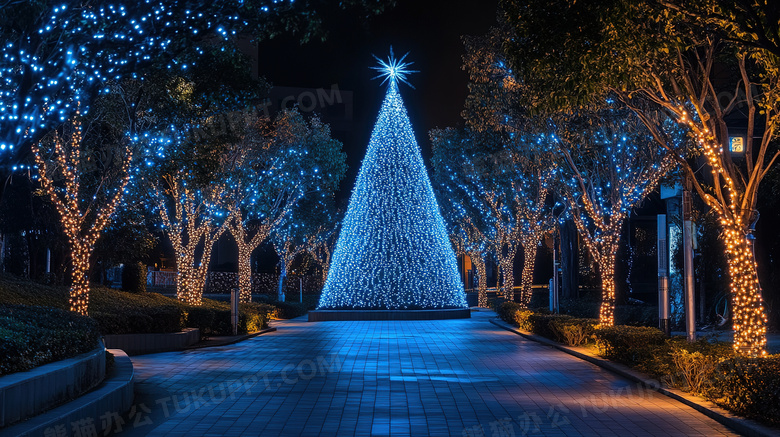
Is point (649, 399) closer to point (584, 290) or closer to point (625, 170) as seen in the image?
point (625, 170)

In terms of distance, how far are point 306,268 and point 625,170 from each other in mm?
47253

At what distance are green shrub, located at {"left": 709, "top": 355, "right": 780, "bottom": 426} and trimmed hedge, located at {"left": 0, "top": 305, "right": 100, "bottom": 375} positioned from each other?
795 cm

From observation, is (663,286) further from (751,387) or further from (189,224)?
(189,224)

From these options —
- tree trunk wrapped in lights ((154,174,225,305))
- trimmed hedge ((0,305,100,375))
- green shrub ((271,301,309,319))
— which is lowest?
green shrub ((271,301,309,319))

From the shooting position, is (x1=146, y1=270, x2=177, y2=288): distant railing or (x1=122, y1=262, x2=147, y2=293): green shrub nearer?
(x1=122, y1=262, x2=147, y2=293): green shrub

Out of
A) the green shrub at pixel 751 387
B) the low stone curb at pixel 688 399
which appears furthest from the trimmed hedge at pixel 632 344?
the green shrub at pixel 751 387

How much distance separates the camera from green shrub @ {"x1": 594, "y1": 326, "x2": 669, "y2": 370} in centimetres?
1504

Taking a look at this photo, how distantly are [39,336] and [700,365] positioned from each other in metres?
8.93

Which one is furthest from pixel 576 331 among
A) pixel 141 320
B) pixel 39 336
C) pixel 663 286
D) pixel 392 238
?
pixel 392 238

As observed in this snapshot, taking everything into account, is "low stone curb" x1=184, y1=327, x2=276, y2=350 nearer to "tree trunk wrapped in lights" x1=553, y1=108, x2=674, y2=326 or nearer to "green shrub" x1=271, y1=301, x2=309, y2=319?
"tree trunk wrapped in lights" x1=553, y1=108, x2=674, y2=326

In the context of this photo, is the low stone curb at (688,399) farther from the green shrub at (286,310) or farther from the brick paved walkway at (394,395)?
the green shrub at (286,310)

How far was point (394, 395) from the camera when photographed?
40.6 ft

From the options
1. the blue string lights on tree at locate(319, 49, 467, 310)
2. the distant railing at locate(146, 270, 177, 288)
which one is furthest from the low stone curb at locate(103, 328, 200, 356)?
the distant railing at locate(146, 270, 177, 288)

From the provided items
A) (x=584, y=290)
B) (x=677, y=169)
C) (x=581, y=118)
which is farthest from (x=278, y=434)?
(x=584, y=290)
